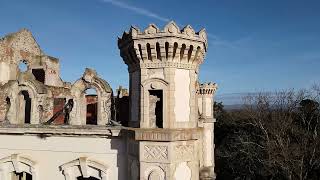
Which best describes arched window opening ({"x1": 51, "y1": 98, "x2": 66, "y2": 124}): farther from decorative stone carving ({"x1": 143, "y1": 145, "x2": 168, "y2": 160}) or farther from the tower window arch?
decorative stone carving ({"x1": 143, "y1": 145, "x2": 168, "y2": 160})

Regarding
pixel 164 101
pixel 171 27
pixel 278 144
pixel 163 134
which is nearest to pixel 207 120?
pixel 278 144

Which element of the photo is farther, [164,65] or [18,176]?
[18,176]

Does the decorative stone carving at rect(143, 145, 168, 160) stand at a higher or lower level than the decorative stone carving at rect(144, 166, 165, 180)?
higher

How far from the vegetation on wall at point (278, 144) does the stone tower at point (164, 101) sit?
695 inches

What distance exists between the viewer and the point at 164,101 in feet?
35.2

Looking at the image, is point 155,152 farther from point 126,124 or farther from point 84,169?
point 84,169

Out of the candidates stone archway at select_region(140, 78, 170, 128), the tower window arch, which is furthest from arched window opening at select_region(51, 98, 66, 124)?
stone archway at select_region(140, 78, 170, 128)

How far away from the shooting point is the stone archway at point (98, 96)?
1222cm

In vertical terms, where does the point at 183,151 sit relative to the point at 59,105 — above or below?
below

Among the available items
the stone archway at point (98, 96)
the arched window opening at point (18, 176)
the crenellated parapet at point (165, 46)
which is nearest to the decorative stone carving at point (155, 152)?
the stone archway at point (98, 96)

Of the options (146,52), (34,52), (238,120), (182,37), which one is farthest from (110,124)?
(238,120)

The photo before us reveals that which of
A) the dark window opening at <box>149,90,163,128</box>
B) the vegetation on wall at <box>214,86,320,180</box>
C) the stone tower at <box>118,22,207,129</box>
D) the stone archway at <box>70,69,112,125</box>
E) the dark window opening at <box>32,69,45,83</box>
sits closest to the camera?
the stone tower at <box>118,22,207,129</box>

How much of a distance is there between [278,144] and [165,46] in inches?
795

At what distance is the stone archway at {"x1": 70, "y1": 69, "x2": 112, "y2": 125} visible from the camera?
1222 cm
